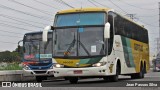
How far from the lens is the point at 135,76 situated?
30141 millimetres

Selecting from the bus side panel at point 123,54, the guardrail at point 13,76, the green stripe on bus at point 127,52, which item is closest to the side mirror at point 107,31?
the bus side panel at point 123,54

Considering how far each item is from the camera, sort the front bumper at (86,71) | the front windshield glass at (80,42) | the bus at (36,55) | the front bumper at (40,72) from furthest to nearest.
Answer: the bus at (36,55), the front bumper at (40,72), the front windshield glass at (80,42), the front bumper at (86,71)

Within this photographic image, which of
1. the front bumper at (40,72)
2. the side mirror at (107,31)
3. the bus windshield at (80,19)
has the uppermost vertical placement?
the bus windshield at (80,19)

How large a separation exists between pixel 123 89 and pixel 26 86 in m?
3.40

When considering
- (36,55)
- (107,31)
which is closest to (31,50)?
(36,55)

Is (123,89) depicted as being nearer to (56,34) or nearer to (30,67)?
(56,34)

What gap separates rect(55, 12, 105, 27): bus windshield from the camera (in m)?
20.7

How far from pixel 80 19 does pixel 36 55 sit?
8782mm

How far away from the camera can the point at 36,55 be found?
28969mm

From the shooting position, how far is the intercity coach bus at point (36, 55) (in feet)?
94.4

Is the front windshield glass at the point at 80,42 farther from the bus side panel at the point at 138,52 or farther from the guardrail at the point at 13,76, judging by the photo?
the guardrail at the point at 13,76

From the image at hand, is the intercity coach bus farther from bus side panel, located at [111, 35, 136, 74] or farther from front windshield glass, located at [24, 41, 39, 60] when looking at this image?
bus side panel, located at [111, 35, 136, 74]

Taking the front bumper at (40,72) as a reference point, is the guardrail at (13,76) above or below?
below

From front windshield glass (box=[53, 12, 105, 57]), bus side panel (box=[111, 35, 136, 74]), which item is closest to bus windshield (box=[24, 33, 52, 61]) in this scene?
bus side panel (box=[111, 35, 136, 74])
